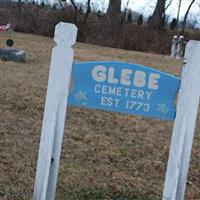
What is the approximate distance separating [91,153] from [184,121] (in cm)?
207

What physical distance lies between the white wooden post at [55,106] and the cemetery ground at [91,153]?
78cm

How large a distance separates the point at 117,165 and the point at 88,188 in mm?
673

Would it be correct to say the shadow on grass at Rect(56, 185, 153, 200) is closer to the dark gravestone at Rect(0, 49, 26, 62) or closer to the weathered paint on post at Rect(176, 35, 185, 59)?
the dark gravestone at Rect(0, 49, 26, 62)

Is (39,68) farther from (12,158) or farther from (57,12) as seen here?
(57,12)

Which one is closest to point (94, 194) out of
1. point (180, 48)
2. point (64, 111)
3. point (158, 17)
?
point (64, 111)

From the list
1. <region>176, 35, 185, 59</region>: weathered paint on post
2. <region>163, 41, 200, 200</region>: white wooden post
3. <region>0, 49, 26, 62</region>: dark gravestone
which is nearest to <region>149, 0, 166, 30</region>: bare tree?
<region>176, 35, 185, 59</region>: weathered paint on post

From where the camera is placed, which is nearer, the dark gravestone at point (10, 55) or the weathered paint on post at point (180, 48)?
the dark gravestone at point (10, 55)

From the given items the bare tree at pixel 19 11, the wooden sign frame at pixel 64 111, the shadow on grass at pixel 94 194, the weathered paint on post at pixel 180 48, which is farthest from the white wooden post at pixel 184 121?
the bare tree at pixel 19 11

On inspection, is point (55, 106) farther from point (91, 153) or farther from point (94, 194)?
point (91, 153)

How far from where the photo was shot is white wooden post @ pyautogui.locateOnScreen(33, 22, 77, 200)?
3.54 metres

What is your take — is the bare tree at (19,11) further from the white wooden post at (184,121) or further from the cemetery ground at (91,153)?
the white wooden post at (184,121)

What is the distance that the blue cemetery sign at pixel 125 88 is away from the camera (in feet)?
11.4

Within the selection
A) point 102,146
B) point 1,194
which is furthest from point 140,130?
point 1,194

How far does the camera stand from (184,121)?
356 cm
